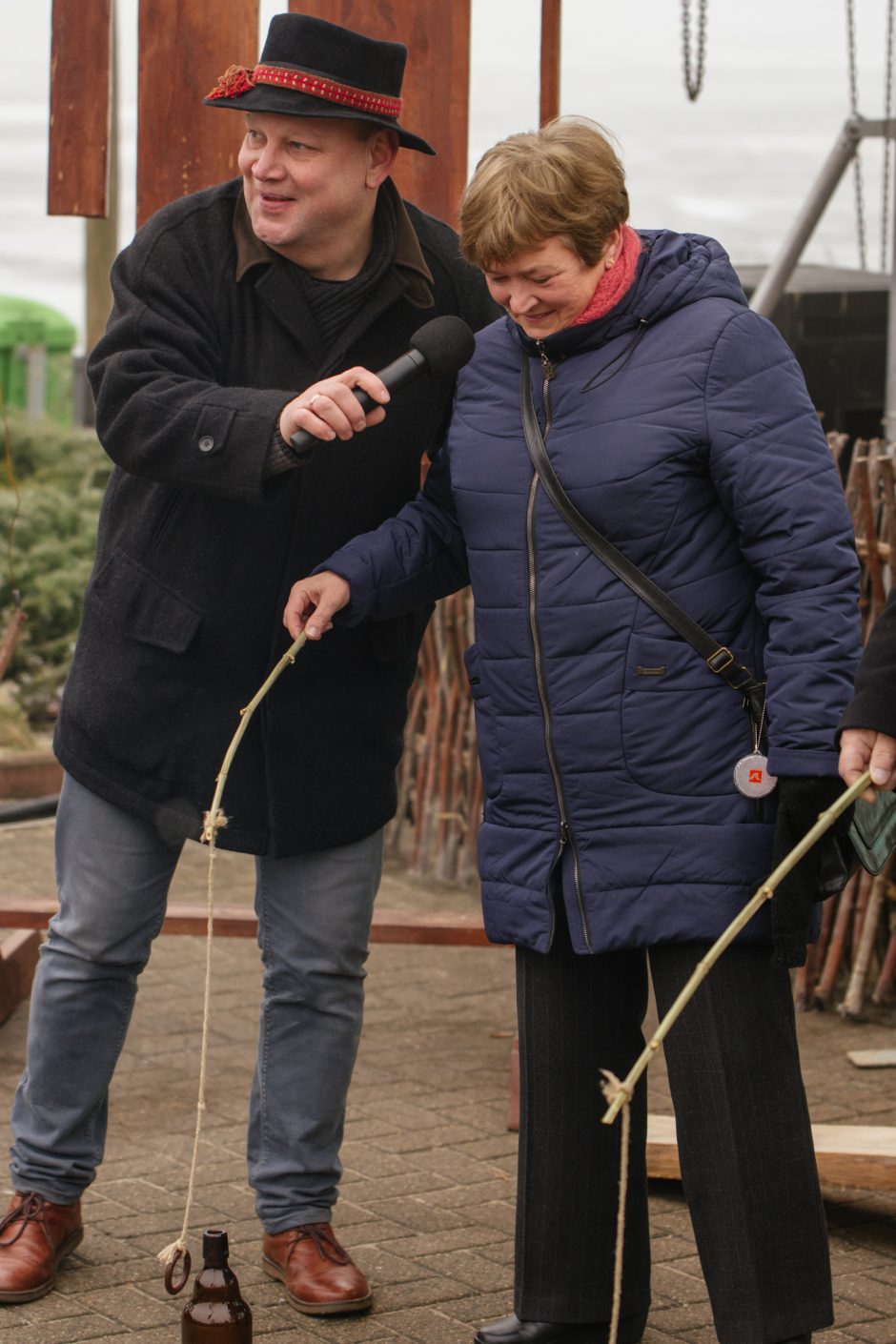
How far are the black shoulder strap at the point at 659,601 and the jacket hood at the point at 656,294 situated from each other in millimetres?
232

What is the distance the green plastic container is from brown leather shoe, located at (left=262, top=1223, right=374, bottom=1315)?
46.4 ft

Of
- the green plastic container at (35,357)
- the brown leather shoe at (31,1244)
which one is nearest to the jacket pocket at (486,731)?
the brown leather shoe at (31,1244)

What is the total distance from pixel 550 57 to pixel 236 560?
168cm

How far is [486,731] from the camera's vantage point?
129 inches

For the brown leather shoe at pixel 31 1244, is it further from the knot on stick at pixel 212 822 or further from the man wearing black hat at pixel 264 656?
the knot on stick at pixel 212 822

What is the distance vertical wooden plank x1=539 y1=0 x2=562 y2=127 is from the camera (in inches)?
180

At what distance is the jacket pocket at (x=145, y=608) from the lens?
11.8 ft

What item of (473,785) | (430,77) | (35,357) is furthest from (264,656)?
(35,357)

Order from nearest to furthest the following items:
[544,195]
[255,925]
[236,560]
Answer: [544,195] < [236,560] < [255,925]

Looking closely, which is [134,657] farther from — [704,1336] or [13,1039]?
[13,1039]

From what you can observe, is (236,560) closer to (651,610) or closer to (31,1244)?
(651,610)

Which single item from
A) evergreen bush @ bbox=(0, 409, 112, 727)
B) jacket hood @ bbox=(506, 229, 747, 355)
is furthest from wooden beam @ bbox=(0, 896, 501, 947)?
evergreen bush @ bbox=(0, 409, 112, 727)

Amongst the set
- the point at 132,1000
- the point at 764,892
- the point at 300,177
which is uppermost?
the point at 300,177

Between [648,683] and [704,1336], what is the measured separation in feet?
4.27
